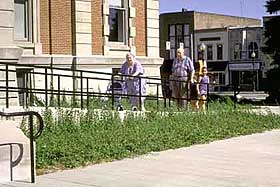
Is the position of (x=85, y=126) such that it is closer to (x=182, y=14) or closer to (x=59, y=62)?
(x=59, y=62)

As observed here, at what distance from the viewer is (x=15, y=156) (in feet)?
27.1

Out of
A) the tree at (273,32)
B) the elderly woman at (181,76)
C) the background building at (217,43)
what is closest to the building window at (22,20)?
the elderly woman at (181,76)

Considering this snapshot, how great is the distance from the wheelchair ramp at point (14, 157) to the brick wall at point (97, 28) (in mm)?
12745

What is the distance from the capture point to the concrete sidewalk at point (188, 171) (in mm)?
8398

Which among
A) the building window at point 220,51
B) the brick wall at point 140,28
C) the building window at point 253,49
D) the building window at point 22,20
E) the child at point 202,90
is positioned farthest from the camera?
the building window at point 220,51

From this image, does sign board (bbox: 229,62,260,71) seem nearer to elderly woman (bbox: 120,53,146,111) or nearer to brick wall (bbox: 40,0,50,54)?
brick wall (bbox: 40,0,50,54)

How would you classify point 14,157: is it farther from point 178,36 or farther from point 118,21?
point 178,36

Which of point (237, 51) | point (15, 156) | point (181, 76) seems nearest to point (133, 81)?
point (181, 76)

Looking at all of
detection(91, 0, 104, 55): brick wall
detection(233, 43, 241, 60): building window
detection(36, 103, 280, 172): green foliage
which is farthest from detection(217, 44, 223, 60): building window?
detection(36, 103, 280, 172): green foliage

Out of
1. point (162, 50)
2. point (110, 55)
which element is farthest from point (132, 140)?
point (162, 50)

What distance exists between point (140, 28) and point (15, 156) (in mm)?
15399

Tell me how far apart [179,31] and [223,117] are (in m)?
66.8

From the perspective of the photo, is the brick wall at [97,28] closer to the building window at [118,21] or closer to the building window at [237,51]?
the building window at [118,21]

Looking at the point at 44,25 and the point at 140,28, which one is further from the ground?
the point at 140,28
